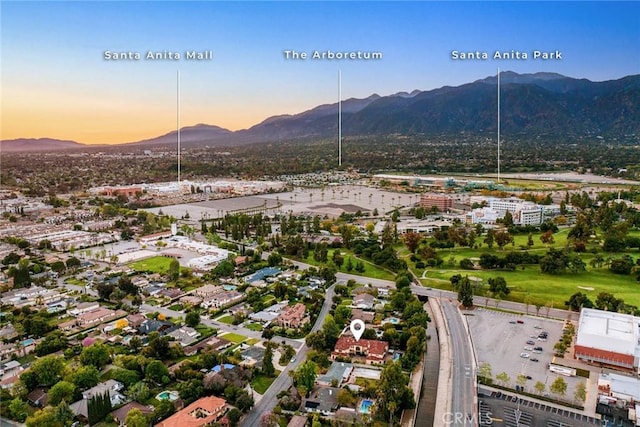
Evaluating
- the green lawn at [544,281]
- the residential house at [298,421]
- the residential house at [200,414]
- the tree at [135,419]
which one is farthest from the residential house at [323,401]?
the green lawn at [544,281]

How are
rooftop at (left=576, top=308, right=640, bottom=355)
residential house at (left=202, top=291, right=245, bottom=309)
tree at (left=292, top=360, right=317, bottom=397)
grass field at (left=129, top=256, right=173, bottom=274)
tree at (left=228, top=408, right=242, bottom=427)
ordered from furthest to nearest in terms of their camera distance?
grass field at (left=129, top=256, right=173, bottom=274)
residential house at (left=202, top=291, right=245, bottom=309)
rooftop at (left=576, top=308, right=640, bottom=355)
tree at (left=292, top=360, right=317, bottom=397)
tree at (left=228, top=408, right=242, bottom=427)

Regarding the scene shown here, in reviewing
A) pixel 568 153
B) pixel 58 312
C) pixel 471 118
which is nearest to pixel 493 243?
pixel 58 312

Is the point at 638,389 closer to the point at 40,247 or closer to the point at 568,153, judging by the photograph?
the point at 40,247

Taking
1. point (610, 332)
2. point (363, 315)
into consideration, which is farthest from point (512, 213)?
A: point (363, 315)

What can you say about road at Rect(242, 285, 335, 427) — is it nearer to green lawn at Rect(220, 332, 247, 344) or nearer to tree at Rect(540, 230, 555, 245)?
green lawn at Rect(220, 332, 247, 344)

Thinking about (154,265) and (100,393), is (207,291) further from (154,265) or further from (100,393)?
(100,393)

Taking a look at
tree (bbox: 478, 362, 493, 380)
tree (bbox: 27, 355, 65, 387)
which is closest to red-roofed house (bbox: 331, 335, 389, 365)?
tree (bbox: 478, 362, 493, 380)

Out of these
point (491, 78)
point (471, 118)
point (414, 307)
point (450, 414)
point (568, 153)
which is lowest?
point (450, 414)
